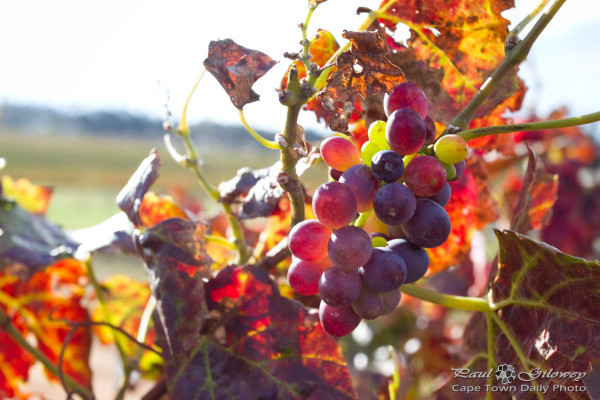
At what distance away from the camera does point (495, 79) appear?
0.29 m

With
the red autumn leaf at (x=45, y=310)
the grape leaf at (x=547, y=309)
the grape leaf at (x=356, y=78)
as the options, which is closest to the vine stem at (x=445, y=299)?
the grape leaf at (x=547, y=309)

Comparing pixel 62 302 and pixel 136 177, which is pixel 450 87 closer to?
pixel 136 177

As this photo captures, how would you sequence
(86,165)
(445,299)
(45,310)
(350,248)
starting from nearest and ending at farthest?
(350,248) → (445,299) → (45,310) → (86,165)

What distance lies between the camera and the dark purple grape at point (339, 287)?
0.75ft

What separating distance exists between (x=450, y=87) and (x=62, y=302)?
Result: 1.45ft

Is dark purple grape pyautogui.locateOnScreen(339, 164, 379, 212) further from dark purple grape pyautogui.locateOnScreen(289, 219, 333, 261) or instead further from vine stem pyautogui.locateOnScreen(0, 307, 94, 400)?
vine stem pyautogui.locateOnScreen(0, 307, 94, 400)

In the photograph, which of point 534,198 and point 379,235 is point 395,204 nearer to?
point 379,235

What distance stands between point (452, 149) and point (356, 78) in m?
0.06

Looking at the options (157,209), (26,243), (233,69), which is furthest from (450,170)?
(26,243)

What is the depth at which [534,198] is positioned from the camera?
1.33ft

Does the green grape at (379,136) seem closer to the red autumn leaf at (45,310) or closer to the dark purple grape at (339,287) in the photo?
the dark purple grape at (339,287)

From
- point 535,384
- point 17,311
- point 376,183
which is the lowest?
point 17,311

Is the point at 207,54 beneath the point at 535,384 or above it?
above

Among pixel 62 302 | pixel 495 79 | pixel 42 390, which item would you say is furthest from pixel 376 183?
pixel 42 390
